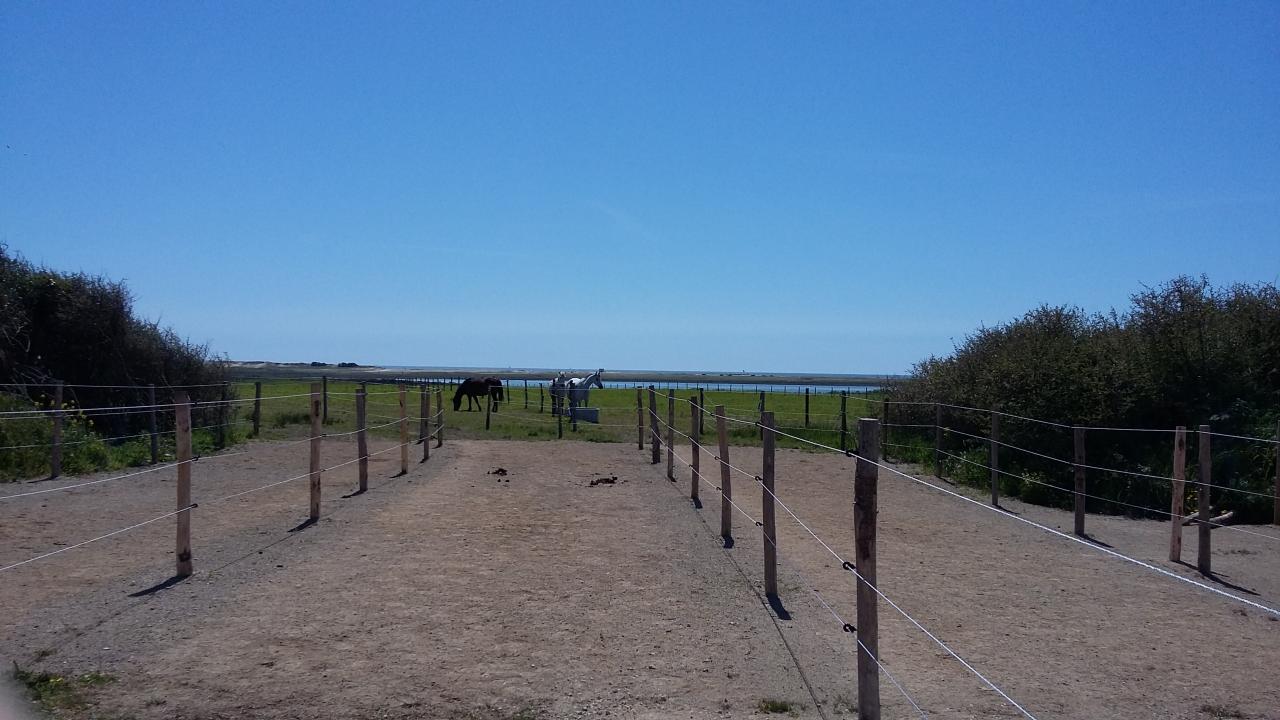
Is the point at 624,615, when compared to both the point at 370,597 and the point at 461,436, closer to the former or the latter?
the point at 370,597

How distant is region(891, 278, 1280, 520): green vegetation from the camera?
46.9ft

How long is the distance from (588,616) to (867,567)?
272 cm

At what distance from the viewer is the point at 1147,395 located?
15.6m

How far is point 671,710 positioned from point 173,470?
13513mm

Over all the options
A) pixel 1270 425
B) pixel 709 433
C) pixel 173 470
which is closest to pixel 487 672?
pixel 173 470

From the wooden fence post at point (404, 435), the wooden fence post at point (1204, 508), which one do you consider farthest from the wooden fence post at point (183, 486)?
the wooden fence post at point (1204, 508)

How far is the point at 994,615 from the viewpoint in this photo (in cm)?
712

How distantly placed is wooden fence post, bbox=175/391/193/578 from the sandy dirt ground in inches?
8.0

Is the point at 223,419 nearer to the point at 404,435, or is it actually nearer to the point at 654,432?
the point at 404,435

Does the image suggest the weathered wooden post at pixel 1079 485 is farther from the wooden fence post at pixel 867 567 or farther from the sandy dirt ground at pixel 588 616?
the wooden fence post at pixel 867 567

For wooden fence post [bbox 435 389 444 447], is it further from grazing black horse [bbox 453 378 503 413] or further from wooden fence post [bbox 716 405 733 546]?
grazing black horse [bbox 453 378 503 413]

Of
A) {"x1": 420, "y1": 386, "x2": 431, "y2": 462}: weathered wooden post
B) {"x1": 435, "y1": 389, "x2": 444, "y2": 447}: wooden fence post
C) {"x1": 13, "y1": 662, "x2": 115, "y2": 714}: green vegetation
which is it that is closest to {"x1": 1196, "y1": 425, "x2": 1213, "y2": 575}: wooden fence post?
{"x1": 13, "y1": 662, "x2": 115, "y2": 714}: green vegetation

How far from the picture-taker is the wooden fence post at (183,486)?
25.4 ft

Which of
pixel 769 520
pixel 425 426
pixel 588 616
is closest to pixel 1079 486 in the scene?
pixel 769 520
